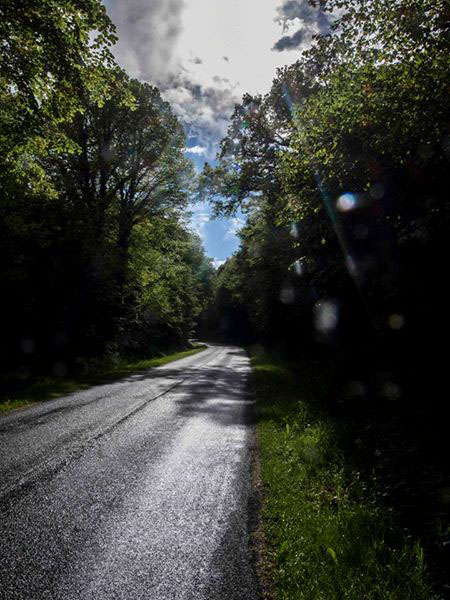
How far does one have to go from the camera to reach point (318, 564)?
10.9 feet

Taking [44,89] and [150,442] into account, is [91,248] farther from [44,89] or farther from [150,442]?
[150,442]

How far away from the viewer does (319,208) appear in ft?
28.1

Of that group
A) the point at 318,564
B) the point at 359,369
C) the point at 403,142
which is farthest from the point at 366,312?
the point at 318,564

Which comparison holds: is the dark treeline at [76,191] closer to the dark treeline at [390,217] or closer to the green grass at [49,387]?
the green grass at [49,387]

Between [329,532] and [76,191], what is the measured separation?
71.1 ft

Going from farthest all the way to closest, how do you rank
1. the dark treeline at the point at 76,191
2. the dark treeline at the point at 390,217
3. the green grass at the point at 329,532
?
1. the dark treeline at the point at 76,191
2. the dark treeline at the point at 390,217
3. the green grass at the point at 329,532

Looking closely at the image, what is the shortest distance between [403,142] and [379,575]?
20.5 feet

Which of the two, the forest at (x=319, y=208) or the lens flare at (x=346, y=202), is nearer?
the forest at (x=319, y=208)

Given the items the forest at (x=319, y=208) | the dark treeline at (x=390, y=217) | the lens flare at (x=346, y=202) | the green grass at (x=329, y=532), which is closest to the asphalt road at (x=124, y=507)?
the green grass at (x=329, y=532)

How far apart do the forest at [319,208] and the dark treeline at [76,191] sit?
0.23ft

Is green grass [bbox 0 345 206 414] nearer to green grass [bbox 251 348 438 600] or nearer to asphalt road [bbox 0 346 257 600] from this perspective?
asphalt road [bbox 0 346 257 600]

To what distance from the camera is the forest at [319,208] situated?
6.04 metres

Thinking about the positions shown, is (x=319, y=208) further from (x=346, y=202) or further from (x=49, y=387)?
(x=49, y=387)

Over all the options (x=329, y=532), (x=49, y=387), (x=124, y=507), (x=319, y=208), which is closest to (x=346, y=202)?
(x=319, y=208)
